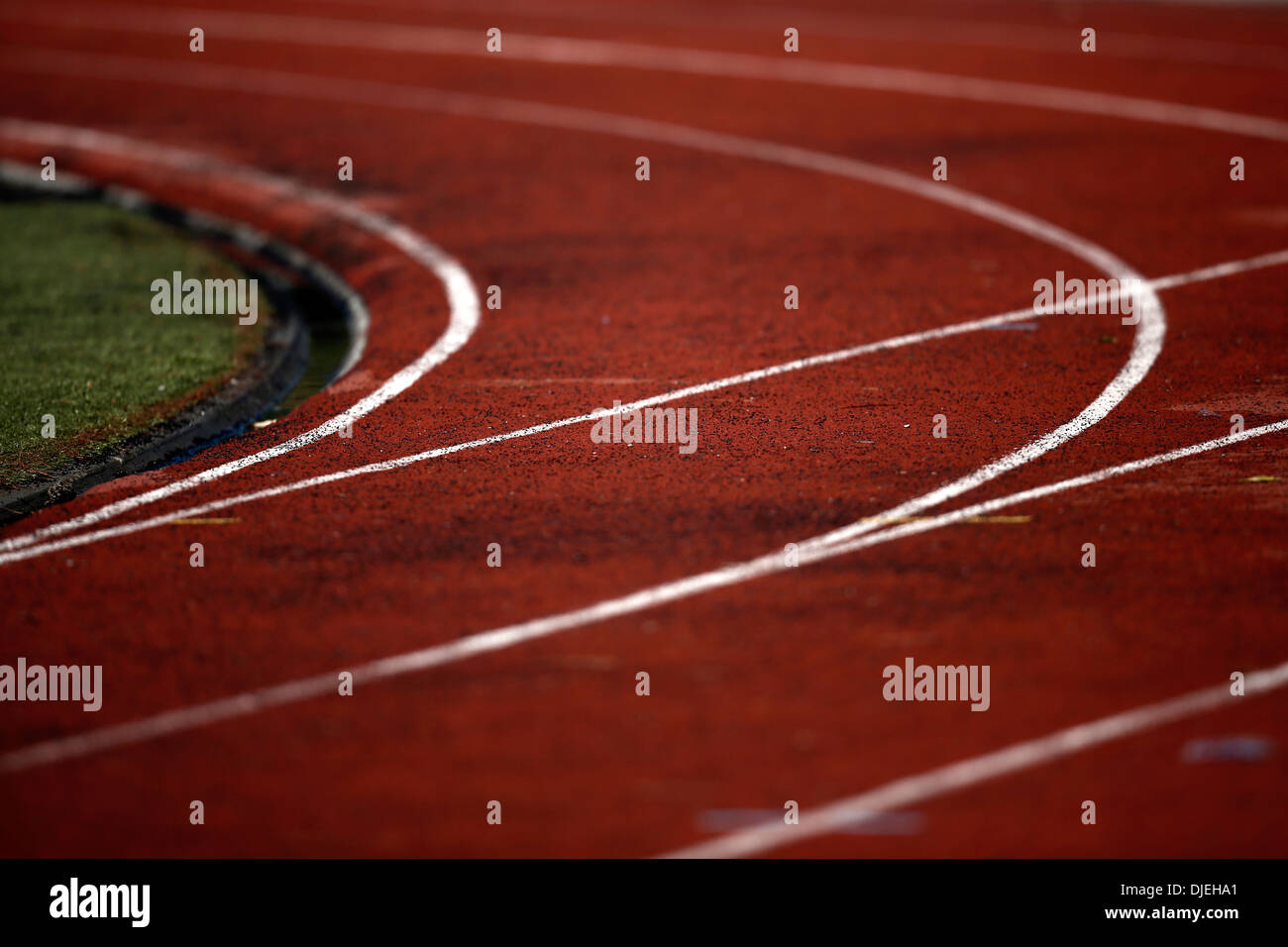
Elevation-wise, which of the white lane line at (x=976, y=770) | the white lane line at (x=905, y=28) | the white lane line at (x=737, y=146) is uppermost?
the white lane line at (x=905, y=28)

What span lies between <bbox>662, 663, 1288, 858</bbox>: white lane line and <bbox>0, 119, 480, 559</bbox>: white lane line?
4159 millimetres

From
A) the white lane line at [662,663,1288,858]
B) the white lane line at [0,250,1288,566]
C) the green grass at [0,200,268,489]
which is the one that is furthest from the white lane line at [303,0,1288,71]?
the white lane line at [662,663,1288,858]

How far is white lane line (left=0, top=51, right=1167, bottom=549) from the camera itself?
840 centimetres

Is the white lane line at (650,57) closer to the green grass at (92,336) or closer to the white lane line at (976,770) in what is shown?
the green grass at (92,336)

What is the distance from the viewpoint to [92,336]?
33.7 feet

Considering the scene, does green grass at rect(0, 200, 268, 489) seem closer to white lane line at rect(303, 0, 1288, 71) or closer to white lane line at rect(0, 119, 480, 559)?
white lane line at rect(0, 119, 480, 559)

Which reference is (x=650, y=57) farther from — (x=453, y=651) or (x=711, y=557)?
(x=453, y=651)

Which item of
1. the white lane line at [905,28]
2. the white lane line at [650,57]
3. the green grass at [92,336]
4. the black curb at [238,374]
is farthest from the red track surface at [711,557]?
the white lane line at [905,28]

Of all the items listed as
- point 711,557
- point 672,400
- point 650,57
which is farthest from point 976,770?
point 650,57

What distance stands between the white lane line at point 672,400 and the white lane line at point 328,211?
226 millimetres

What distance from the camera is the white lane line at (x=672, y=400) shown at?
726cm
